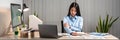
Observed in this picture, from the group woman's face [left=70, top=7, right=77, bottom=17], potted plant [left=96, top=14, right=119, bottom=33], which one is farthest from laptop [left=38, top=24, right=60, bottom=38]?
potted plant [left=96, top=14, right=119, bottom=33]

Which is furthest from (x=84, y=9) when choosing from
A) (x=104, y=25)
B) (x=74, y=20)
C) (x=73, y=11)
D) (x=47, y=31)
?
(x=47, y=31)

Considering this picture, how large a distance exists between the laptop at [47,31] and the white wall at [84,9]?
11.0ft

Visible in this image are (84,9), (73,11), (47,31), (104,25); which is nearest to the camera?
(47,31)

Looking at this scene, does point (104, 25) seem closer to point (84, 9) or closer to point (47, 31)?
point (84, 9)

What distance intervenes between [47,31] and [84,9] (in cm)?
348

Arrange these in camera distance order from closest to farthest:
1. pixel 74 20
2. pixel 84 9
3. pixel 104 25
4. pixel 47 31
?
pixel 47 31 < pixel 74 20 < pixel 104 25 < pixel 84 9

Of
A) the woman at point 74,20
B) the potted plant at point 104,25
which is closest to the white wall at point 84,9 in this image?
the potted plant at point 104,25

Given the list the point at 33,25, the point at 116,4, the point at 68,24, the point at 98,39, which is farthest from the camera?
the point at 116,4

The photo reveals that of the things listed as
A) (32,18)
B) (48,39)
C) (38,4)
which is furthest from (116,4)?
(48,39)

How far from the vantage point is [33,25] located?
334 cm

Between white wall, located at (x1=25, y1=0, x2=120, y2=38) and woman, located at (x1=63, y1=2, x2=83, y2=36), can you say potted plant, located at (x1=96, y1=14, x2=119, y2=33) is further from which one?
woman, located at (x1=63, y1=2, x2=83, y2=36)

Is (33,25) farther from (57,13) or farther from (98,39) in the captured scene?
(57,13)

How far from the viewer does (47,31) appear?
8.99 ft

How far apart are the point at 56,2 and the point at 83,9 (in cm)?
75
